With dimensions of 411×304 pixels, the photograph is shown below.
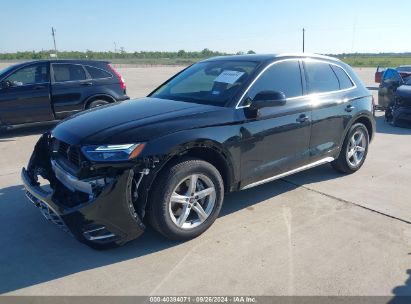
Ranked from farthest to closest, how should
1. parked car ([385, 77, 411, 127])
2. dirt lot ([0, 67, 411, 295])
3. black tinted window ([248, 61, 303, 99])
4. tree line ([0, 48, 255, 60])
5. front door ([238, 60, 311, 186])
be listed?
tree line ([0, 48, 255, 60]), parked car ([385, 77, 411, 127]), black tinted window ([248, 61, 303, 99]), front door ([238, 60, 311, 186]), dirt lot ([0, 67, 411, 295])

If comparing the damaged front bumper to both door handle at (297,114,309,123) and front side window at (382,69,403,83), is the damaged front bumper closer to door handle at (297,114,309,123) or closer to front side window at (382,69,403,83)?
door handle at (297,114,309,123)


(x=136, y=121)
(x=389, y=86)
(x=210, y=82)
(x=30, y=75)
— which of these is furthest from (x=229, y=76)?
(x=389, y=86)

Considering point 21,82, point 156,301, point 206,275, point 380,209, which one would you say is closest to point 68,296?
point 156,301

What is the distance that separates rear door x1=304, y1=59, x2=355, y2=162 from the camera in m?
4.77

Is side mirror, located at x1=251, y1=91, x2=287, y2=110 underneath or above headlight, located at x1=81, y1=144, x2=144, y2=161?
above

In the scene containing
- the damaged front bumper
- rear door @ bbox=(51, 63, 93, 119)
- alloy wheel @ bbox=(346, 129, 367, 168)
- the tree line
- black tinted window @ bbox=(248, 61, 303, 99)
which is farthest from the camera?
the tree line

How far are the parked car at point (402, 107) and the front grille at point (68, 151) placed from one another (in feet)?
26.8

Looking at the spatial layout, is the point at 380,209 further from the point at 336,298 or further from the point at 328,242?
the point at 336,298

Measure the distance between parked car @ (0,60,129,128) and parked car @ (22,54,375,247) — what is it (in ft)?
14.6

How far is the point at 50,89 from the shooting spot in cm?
848

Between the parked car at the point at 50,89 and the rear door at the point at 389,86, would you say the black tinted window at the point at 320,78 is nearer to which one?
the parked car at the point at 50,89

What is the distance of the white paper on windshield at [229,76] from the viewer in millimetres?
4226

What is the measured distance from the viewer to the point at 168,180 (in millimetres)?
3373

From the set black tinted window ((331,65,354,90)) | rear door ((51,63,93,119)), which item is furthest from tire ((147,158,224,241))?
rear door ((51,63,93,119))
